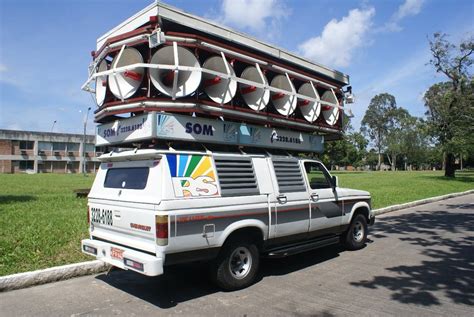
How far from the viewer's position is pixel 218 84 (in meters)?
6.22

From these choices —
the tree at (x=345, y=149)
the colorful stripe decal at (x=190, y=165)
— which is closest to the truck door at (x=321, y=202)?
the colorful stripe decal at (x=190, y=165)

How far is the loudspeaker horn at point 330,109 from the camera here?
8523mm

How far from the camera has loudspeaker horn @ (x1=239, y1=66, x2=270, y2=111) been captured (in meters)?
6.81

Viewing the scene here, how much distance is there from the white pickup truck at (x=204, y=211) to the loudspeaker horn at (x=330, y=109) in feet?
5.82

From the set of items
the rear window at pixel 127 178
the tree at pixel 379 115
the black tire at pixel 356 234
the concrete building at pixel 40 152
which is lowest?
the black tire at pixel 356 234

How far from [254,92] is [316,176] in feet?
6.33

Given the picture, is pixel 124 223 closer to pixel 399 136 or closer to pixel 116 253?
pixel 116 253

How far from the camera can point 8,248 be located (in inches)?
273

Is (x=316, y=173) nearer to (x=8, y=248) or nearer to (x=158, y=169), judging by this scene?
(x=158, y=169)

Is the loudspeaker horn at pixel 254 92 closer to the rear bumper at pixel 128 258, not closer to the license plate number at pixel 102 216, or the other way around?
the license plate number at pixel 102 216

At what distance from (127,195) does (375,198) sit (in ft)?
46.0

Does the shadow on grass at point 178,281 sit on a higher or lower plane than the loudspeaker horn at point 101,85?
lower

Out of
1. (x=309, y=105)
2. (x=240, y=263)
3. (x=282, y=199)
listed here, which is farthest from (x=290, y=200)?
(x=309, y=105)

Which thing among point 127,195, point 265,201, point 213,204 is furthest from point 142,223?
point 265,201
